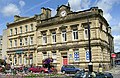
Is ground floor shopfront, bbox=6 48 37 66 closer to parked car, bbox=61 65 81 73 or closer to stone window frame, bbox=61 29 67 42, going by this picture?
stone window frame, bbox=61 29 67 42

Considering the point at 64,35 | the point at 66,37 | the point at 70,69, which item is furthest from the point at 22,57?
the point at 70,69

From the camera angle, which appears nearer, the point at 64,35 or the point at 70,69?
the point at 70,69

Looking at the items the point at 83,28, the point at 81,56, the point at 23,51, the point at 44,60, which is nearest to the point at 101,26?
the point at 83,28

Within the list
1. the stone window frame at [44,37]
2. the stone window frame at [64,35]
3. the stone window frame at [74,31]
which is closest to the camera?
the stone window frame at [74,31]

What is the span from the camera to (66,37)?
44250 mm

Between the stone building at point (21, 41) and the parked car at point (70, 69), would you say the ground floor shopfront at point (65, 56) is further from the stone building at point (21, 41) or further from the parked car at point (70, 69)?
the parked car at point (70, 69)

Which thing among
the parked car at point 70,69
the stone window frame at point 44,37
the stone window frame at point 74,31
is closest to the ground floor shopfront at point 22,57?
the stone window frame at point 44,37

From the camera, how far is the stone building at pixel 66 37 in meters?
40.3

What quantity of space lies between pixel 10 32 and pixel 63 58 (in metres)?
19.8

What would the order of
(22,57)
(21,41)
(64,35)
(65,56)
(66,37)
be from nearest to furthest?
(66,37)
(65,56)
(64,35)
(22,57)
(21,41)

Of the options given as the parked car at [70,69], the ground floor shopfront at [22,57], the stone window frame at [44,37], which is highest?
the stone window frame at [44,37]

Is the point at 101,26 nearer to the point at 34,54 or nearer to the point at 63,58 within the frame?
the point at 63,58

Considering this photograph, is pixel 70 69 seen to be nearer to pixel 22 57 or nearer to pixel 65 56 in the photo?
pixel 65 56

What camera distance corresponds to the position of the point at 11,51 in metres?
57.1
